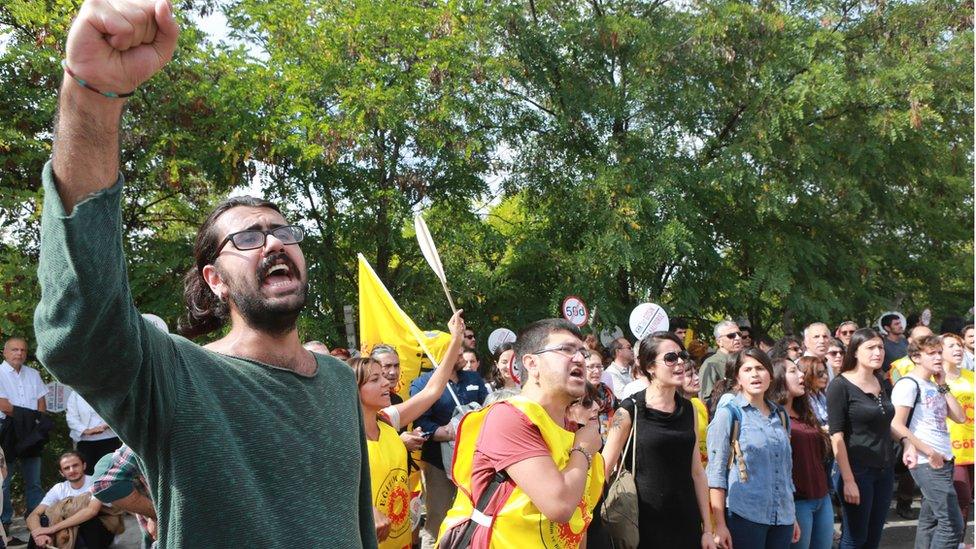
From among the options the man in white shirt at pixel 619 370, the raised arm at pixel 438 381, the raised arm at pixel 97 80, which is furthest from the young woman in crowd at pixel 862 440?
the raised arm at pixel 97 80

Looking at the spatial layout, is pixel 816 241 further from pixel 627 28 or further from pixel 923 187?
pixel 627 28

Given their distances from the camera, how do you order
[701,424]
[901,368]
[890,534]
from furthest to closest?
[901,368] → [890,534] → [701,424]

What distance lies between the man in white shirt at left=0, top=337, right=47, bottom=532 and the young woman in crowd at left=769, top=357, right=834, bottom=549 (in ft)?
23.7

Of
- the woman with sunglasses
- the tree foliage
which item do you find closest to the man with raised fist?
the woman with sunglasses

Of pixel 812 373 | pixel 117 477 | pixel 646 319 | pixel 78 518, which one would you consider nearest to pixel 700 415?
pixel 812 373

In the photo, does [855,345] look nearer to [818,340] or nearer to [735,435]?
[735,435]

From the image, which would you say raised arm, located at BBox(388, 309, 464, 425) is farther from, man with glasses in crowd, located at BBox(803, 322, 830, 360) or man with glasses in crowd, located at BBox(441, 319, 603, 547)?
man with glasses in crowd, located at BBox(803, 322, 830, 360)

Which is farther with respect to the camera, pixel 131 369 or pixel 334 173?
pixel 334 173

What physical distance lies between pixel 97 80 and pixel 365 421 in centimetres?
275

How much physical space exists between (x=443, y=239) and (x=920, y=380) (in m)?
9.17

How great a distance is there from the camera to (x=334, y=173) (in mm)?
14555

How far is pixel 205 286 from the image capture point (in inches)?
86.2

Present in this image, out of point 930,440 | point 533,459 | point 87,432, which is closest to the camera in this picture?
point 533,459

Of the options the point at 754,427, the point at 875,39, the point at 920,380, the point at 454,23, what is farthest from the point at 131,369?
the point at 875,39
